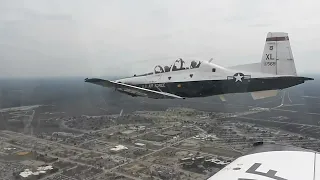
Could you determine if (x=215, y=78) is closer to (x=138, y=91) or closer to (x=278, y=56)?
(x=278, y=56)

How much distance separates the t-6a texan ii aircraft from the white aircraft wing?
2.38 m

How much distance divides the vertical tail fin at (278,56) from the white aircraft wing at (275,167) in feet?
7.84

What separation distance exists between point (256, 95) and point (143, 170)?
1082 cm

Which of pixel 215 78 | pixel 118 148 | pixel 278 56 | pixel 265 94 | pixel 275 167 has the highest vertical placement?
pixel 278 56

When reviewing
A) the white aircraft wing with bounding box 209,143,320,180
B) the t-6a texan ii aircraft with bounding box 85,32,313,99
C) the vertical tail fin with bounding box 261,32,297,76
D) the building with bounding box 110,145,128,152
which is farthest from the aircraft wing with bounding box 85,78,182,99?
the building with bounding box 110,145,128,152

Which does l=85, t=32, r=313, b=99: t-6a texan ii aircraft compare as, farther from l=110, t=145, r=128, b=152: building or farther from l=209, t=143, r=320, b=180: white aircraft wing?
l=110, t=145, r=128, b=152: building

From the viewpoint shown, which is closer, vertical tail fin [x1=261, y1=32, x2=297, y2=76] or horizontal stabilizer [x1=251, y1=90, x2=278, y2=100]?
vertical tail fin [x1=261, y1=32, x2=297, y2=76]

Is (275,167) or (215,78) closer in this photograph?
(275,167)

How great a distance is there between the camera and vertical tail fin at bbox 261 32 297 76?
457 cm

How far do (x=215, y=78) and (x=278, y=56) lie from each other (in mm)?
1053

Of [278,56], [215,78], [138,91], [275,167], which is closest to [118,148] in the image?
[138,91]

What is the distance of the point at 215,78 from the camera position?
Result: 4.86 meters

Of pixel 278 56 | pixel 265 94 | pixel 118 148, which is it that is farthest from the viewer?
pixel 118 148

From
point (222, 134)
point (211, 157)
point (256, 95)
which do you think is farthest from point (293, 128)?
point (256, 95)
